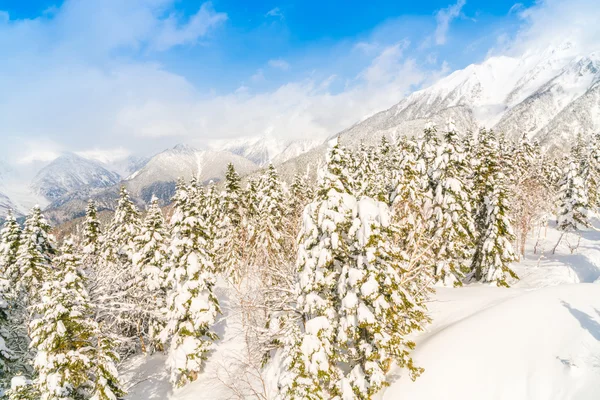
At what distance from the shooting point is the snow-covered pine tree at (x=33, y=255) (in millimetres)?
25812

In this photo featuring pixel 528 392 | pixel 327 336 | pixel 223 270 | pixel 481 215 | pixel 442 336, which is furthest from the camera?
pixel 223 270

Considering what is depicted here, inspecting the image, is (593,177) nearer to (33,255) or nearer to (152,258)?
(152,258)

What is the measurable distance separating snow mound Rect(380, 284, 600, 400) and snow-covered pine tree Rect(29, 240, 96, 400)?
477 inches

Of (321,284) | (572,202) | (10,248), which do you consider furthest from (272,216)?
(572,202)

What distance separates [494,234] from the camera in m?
25.4

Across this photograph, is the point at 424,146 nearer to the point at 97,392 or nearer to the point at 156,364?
the point at 97,392

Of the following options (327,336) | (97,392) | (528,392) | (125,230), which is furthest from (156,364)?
(528,392)

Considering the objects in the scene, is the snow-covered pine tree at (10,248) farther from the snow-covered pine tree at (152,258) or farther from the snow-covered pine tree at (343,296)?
the snow-covered pine tree at (343,296)

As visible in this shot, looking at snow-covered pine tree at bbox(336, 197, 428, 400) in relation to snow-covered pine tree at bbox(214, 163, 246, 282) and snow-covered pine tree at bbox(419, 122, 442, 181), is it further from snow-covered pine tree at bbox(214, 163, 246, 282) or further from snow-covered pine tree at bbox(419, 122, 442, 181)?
snow-covered pine tree at bbox(214, 163, 246, 282)

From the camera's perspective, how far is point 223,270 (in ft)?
130

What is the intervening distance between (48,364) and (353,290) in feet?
38.4

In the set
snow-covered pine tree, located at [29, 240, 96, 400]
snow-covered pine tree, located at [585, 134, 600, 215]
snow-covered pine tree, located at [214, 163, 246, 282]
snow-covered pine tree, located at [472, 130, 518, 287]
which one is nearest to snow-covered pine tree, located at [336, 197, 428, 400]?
snow-covered pine tree, located at [29, 240, 96, 400]

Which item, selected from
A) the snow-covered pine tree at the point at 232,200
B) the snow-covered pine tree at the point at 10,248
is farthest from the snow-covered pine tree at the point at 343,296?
the snow-covered pine tree at the point at 10,248

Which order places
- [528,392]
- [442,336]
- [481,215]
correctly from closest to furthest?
[528,392] → [442,336] → [481,215]
